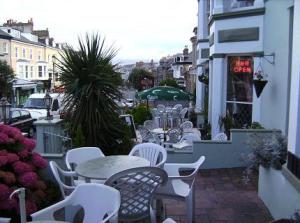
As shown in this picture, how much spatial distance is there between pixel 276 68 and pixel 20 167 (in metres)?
5.97

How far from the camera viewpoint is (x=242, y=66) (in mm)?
10523

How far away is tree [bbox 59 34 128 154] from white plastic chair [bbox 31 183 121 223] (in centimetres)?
466

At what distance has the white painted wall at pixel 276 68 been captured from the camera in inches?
307

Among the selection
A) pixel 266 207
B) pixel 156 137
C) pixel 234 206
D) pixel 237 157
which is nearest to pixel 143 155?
pixel 234 206

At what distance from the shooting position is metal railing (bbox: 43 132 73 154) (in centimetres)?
820

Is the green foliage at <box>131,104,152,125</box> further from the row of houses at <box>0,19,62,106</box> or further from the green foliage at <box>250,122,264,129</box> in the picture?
the row of houses at <box>0,19,62,106</box>

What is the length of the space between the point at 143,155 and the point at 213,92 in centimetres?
526

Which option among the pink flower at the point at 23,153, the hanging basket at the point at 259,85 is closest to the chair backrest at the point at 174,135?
the hanging basket at the point at 259,85

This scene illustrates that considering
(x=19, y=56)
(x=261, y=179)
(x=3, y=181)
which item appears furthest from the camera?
(x=19, y=56)

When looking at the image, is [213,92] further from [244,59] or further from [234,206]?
[234,206]

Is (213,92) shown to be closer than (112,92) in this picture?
No

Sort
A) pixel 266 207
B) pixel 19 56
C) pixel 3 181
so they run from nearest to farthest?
pixel 3 181 < pixel 266 207 < pixel 19 56

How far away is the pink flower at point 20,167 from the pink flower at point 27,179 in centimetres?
5

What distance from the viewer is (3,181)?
14.5 feet
